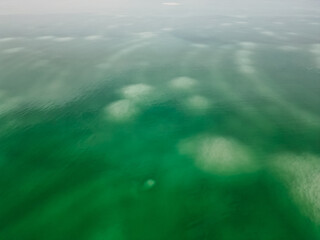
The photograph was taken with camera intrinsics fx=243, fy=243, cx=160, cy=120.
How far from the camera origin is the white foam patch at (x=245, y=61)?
80.6 feet

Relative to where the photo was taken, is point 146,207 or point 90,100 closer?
point 146,207

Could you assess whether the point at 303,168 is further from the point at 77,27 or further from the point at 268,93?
the point at 77,27

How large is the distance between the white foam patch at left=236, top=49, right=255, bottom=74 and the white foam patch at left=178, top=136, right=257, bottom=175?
40.3 ft

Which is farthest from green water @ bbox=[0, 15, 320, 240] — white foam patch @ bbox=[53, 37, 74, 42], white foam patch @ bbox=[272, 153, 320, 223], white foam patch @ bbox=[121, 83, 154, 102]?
white foam patch @ bbox=[53, 37, 74, 42]

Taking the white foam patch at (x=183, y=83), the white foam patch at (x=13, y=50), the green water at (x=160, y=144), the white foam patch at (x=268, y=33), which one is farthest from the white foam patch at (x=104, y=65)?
the white foam patch at (x=268, y=33)

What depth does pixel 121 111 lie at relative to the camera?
18.0m

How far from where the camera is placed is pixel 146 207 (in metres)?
11.0

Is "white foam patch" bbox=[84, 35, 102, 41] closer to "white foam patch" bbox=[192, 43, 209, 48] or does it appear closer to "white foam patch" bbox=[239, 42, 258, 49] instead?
A: "white foam patch" bbox=[192, 43, 209, 48]

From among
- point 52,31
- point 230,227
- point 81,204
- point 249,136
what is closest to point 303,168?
point 249,136

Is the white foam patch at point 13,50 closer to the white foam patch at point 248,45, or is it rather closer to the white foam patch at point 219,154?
the white foam patch at point 219,154

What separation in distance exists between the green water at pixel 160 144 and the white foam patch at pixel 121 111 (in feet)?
0.43

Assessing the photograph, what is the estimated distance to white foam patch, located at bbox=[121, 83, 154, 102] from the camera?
789 inches

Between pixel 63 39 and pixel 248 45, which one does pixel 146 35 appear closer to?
pixel 63 39

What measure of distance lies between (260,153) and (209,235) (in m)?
6.08
